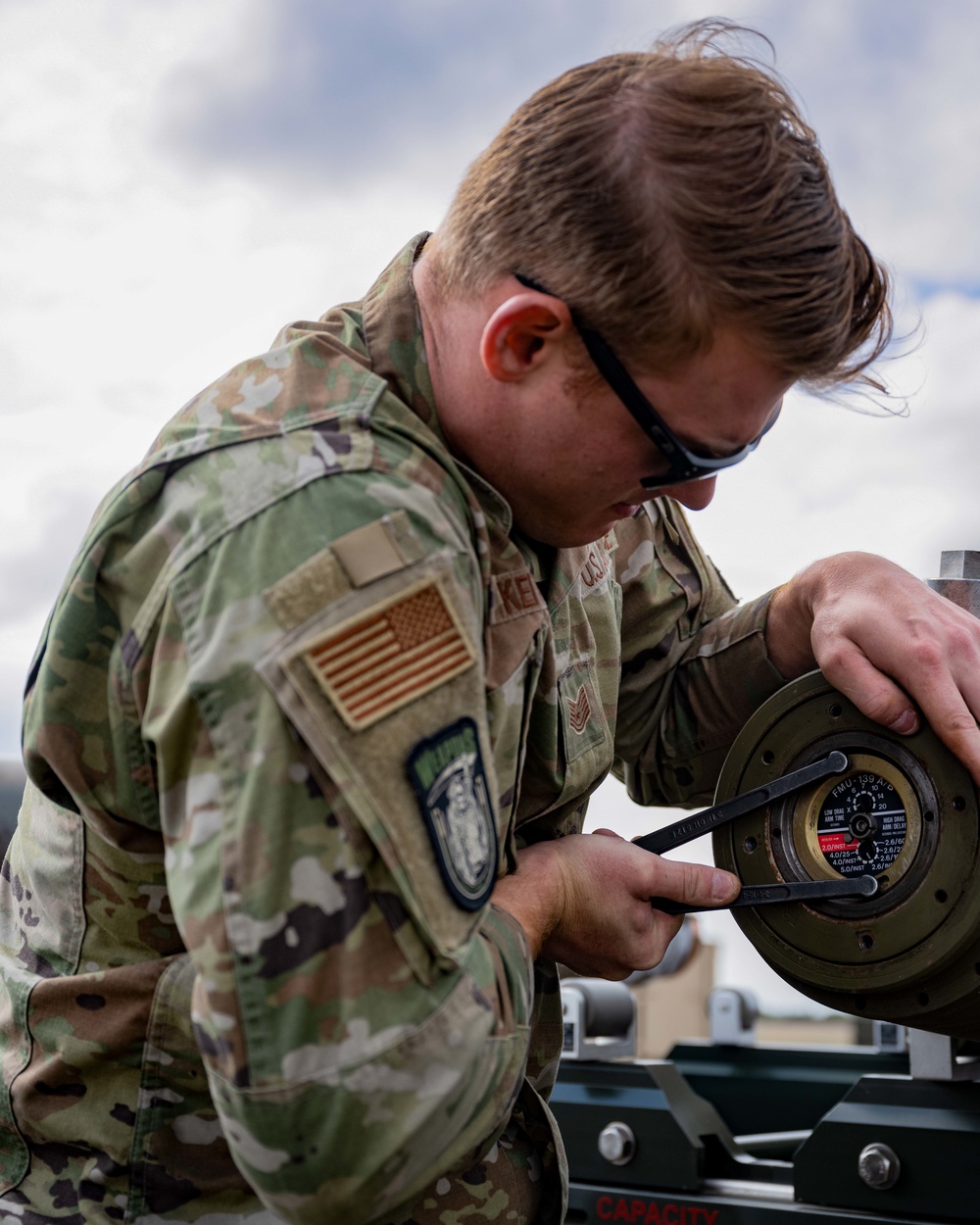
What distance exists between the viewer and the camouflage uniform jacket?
1.16 m

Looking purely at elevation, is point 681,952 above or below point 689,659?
below

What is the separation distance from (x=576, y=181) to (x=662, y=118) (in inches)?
4.8

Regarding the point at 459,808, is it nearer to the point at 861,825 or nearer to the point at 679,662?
the point at 861,825

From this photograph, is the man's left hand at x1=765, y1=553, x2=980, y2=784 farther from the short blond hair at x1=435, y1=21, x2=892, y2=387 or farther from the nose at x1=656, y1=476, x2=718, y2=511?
the short blond hair at x1=435, y1=21, x2=892, y2=387

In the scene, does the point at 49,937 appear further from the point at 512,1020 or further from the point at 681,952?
the point at 681,952

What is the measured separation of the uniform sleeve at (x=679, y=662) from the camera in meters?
2.15

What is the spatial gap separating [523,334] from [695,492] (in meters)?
0.39

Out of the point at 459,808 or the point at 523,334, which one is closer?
the point at 459,808

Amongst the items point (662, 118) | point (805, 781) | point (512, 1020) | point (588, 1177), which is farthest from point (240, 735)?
point (588, 1177)

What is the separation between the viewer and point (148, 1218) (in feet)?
4.83

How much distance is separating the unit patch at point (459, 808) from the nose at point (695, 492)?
0.54 m

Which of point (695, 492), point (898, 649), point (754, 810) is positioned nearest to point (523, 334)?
point (695, 492)

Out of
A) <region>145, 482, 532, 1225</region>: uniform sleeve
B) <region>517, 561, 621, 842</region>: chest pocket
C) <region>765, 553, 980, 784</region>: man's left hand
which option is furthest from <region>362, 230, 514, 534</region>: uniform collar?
<region>765, 553, 980, 784</region>: man's left hand

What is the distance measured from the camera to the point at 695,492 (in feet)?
5.63
